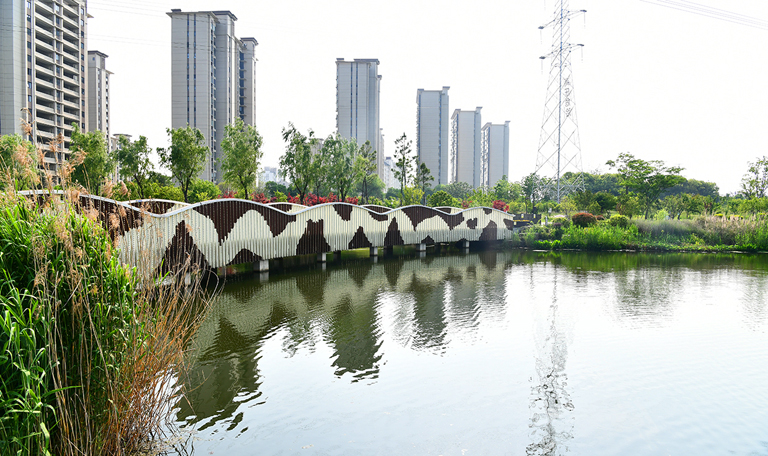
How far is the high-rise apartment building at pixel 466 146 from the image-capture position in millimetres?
93188

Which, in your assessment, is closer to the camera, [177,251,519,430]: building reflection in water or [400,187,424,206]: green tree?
[177,251,519,430]: building reflection in water

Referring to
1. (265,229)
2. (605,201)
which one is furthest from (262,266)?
(605,201)

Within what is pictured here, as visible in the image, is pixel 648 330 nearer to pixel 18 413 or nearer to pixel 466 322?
pixel 466 322

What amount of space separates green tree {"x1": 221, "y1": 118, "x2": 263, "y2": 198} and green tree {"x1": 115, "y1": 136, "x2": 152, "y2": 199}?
12.1 ft

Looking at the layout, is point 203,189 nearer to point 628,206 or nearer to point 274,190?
point 274,190

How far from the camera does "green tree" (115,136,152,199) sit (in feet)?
75.8

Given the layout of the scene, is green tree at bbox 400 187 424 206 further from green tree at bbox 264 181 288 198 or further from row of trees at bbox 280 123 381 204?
green tree at bbox 264 181 288 198

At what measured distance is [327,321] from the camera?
8.26 meters

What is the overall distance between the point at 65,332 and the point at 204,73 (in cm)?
6569

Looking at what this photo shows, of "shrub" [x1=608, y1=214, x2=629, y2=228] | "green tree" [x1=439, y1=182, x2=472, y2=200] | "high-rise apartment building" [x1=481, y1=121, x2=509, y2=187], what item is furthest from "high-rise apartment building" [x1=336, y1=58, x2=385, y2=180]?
"shrub" [x1=608, y1=214, x2=629, y2=228]

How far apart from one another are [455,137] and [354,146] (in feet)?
211

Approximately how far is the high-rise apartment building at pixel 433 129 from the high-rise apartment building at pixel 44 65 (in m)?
52.7

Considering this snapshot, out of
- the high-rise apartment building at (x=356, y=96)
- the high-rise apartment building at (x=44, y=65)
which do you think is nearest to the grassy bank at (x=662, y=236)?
the high-rise apartment building at (x=44, y=65)

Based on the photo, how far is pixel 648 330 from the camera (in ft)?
26.0
